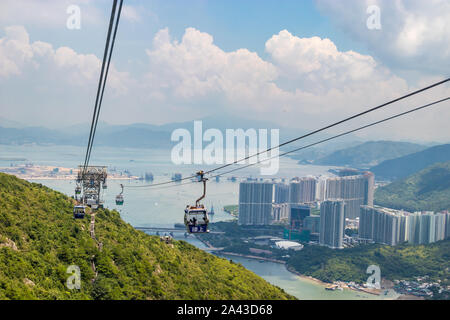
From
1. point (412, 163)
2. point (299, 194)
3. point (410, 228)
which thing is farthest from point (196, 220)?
point (412, 163)

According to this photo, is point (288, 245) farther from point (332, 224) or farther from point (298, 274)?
point (298, 274)

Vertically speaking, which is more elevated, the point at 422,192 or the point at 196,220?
the point at 196,220

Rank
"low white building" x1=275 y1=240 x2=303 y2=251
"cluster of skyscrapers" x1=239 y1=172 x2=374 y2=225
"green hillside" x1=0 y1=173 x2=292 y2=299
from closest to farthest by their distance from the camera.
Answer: "green hillside" x1=0 y1=173 x2=292 y2=299 → "low white building" x1=275 y1=240 x2=303 y2=251 → "cluster of skyscrapers" x1=239 y1=172 x2=374 y2=225

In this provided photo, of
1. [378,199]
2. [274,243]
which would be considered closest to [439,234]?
[274,243]

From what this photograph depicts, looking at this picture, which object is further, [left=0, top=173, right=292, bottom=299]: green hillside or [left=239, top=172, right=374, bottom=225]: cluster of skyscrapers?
[left=239, top=172, right=374, bottom=225]: cluster of skyscrapers

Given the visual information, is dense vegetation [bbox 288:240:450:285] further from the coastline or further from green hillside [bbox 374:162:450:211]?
green hillside [bbox 374:162:450:211]

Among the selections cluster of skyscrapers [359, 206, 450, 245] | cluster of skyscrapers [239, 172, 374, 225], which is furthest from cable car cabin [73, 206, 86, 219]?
cluster of skyscrapers [239, 172, 374, 225]

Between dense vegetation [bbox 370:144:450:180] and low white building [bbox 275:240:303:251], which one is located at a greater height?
dense vegetation [bbox 370:144:450:180]
